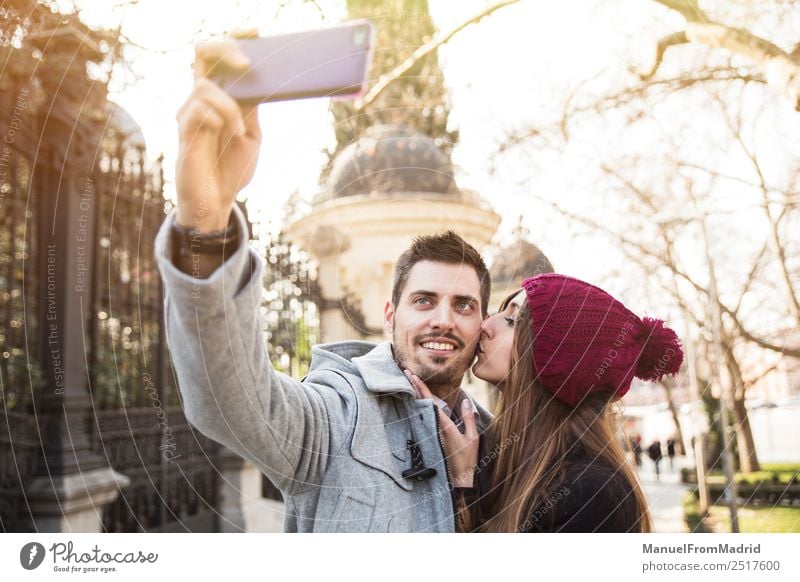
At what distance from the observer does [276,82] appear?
A: 1203mm

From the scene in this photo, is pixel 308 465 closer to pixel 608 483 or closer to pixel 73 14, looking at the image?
pixel 608 483

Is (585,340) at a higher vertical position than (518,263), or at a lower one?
lower

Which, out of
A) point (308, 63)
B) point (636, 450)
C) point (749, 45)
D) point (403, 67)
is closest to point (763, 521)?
point (636, 450)

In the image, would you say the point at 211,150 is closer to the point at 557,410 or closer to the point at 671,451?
the point at 557,410

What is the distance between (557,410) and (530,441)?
85 millimetres

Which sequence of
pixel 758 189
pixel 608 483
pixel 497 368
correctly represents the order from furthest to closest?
pixel 758 189
pixel 497 368
pixel 608 483

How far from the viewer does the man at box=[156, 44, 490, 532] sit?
862 millimetres

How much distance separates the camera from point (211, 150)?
36.4 inches

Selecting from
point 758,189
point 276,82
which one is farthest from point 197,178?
point 758,189

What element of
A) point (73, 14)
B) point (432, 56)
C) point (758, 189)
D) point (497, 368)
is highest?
point (73, 14)

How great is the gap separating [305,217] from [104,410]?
1.36 m

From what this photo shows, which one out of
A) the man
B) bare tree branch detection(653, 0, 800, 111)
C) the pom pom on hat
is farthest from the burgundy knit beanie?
bare tree branch detection(653, 0, 800, 111)

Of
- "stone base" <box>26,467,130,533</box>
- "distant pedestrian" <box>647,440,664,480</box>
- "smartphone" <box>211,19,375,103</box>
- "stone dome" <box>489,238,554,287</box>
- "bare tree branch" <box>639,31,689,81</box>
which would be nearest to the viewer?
"smartphone" <box>211,19,375,103</box>

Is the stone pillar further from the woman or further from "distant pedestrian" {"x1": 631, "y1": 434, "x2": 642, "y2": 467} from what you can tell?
"distant pedestrian" {"x1": 631, "y1": 434, "x2": 642, "y2": 467}
